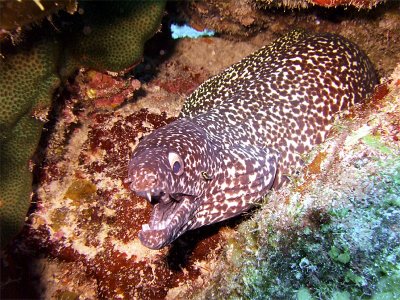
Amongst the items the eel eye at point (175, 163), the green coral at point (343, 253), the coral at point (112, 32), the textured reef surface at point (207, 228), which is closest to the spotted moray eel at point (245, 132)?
the eel eye at point (175, 163)

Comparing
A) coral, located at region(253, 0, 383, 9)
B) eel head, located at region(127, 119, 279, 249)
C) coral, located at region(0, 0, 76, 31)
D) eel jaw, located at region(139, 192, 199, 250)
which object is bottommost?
eel jaw, located at region(139, 192, 199, 250)

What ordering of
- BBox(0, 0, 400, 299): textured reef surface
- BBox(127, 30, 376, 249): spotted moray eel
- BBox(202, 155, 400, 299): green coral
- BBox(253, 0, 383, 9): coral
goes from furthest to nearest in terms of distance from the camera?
BBox(253, 0, 383, 9): coral < BBox(127, 30, 376, 249): spotted moray eel < BBox(0, 0, 400, 299): textured reef surface < BBox(202, 155, 400, 299): green coral

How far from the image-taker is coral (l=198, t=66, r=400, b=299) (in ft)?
7.57

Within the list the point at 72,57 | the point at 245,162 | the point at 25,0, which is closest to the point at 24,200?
the point at 72,57

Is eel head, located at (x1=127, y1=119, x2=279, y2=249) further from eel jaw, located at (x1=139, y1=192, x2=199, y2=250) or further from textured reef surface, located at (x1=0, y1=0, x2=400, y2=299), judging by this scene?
textured reef surface, located at (x1=0, y1=0, x2=400, y2=299)

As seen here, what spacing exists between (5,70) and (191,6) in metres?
3.69

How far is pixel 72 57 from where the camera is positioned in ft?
13.6

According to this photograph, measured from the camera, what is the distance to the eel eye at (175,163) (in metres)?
2.99

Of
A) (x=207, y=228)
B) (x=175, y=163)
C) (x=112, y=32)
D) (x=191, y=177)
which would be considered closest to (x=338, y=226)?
(x=191, y=177)

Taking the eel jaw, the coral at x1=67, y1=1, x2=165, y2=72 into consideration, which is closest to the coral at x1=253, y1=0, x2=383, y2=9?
the coral at x1=67, y1=1, x2=165, y2=72

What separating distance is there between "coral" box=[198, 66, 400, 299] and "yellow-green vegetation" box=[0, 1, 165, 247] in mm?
2722

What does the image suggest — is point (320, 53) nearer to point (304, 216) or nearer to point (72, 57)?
point (304, 216)

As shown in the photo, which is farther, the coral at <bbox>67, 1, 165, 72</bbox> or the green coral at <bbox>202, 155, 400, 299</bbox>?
the coral at <bbox>67, 1, 165, 72</bbox>

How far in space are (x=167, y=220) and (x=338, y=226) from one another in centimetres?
152
